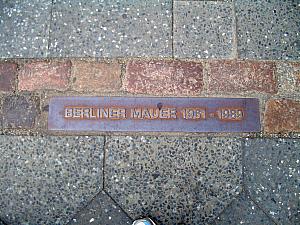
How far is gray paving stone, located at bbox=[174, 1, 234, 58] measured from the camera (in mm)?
2529

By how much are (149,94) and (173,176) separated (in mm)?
590

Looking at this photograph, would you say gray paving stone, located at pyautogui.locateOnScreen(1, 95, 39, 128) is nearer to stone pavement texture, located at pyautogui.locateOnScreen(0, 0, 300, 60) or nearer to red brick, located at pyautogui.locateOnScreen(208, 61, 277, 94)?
stone pavement texture, located at pyautogui.locateOnScreen(0, 0, 300, 60)

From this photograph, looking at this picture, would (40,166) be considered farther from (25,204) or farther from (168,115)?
(168,115)

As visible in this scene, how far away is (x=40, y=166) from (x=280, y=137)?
166 centimetres

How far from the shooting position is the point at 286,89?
2486 millimetres

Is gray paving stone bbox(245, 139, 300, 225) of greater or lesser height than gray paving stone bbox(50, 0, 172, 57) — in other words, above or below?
below

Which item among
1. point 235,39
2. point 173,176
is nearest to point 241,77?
point 235,39

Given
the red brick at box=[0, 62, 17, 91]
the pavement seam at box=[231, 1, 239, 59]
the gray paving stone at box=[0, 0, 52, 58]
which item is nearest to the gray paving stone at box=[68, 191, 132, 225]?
the red brick at box=[0, 62, 17, 91]

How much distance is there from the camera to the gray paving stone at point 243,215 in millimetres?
2334

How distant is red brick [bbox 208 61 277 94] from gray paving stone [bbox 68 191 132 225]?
3.45 feet

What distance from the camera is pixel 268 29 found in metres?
2.57

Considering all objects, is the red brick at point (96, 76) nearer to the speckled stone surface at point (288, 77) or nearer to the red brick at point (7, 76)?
the red brick at point (7, 76)

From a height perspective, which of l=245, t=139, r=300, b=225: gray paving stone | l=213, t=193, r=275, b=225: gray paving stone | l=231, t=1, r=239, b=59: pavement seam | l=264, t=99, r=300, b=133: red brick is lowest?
l=213, t=193, r=275, b=225: gray paving stone

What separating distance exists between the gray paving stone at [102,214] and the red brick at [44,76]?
0.83 meters
